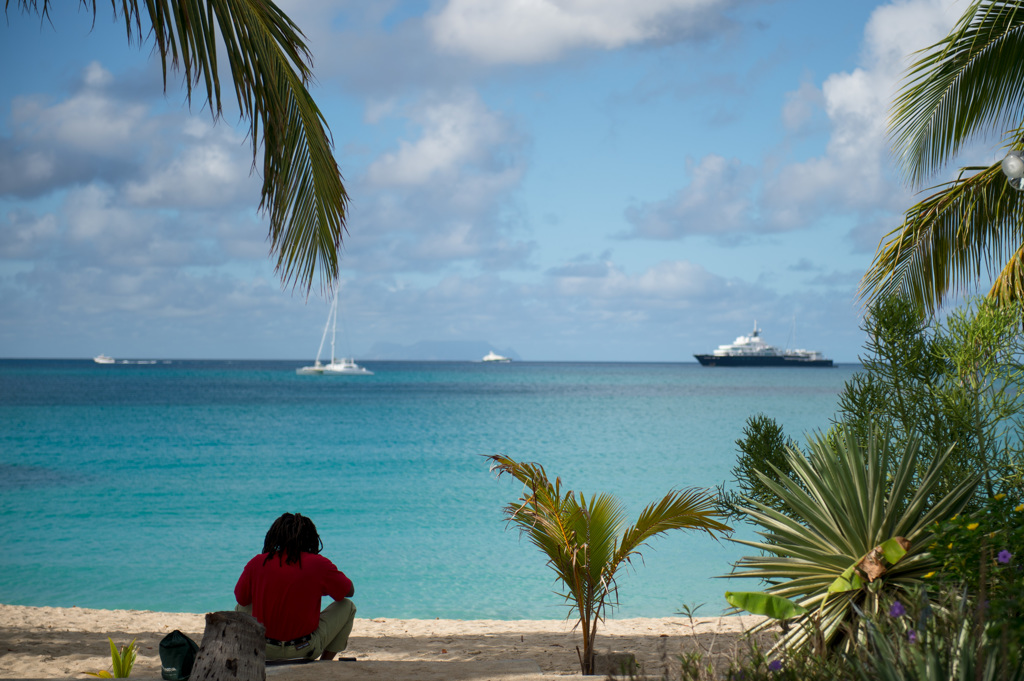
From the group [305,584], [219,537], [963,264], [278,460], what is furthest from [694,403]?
[305,584]

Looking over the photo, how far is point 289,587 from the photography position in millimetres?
4824

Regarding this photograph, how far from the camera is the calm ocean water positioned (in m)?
11.1

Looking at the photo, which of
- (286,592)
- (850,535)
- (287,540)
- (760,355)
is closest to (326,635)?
(286,592)

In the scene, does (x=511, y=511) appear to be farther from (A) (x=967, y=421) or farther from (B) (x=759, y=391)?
(B) (x=759, y=391)

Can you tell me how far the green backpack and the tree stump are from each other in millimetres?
357

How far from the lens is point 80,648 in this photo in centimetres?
717

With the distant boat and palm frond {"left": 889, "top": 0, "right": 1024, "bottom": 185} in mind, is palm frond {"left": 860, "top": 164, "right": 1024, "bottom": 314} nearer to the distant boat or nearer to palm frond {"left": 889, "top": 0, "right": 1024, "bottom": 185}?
palm frond {"left": 889, "top": 0, "right": 1024, "bottom": 185}

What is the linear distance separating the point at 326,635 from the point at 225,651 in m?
1.95

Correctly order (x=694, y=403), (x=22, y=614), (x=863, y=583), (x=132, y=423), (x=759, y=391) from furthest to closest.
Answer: (x=759, y=391), (x=694, y=403), (x=132, y=423), (x=22, y=614), (x=863, y=583)

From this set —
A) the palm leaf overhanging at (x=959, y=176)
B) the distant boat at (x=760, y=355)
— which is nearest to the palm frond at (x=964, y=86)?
the palm leaf overhanging at (x=959, y=176)

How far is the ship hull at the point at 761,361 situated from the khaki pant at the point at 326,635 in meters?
115

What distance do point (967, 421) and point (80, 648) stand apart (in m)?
7.87

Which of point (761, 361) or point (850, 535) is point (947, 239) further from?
point (761, 361)

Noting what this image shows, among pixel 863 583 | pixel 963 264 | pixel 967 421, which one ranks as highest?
pixel 963 264
